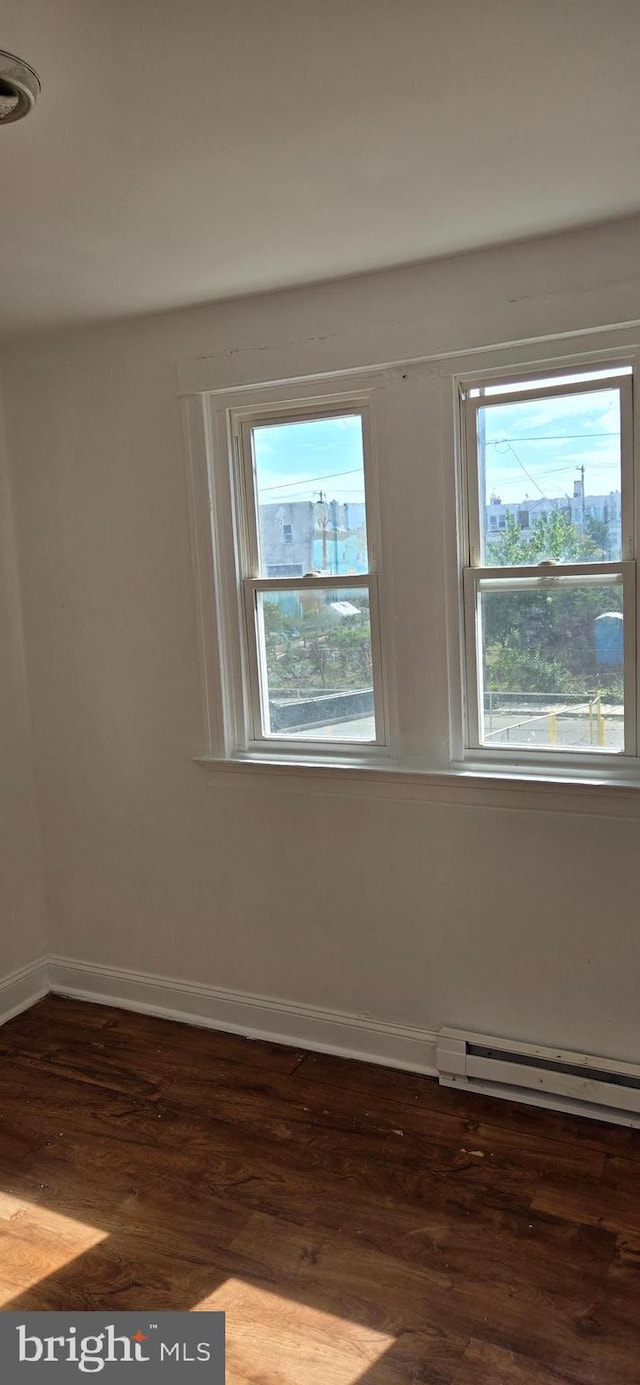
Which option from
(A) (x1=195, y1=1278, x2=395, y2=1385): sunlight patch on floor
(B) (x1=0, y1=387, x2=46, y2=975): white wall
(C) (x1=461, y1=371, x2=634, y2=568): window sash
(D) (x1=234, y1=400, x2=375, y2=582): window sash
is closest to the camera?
(A) (x1=195, y1=1278, x2=395, y2=1385): sunlight patch on floor

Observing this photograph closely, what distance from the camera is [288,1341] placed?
2.00m

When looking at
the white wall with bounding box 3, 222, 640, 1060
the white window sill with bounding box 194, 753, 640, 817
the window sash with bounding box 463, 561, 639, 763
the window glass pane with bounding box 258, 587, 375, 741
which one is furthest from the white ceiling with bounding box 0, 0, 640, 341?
the white window sill with bounding box 194, 753, 640, 817

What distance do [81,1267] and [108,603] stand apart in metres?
2.14

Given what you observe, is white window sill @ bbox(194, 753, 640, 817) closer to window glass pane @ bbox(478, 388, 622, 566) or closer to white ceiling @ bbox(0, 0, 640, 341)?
window glass pane @ bbox(478, 388, 622, 566)

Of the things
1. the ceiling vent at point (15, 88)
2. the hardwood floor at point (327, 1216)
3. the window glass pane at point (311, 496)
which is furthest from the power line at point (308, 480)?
the hardwood floor at point (327, 1216)

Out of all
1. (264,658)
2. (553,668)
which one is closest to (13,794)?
(264,658)

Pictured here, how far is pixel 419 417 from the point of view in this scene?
282 cm

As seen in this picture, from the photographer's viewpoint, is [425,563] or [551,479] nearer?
[551,479]

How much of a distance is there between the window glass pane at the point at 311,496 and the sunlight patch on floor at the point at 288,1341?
6.83ft

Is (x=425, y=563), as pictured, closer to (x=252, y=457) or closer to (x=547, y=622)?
(x=547, y=622)

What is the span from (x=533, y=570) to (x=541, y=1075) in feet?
5.09

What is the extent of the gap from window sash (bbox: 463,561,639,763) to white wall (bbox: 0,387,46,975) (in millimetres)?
1834

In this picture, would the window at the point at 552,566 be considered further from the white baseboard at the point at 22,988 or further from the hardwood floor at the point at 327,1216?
the white baseboard at the point at 22,988

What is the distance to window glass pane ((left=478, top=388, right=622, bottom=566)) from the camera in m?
2.64
